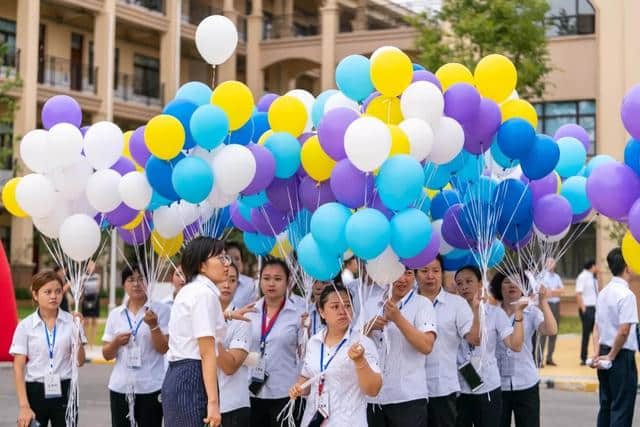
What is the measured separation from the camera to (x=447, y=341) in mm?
7059

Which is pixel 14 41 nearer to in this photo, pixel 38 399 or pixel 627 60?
pixel 627 60

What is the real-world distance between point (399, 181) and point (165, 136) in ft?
5.85

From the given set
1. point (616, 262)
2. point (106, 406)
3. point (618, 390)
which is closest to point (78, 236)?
point (616, 262)

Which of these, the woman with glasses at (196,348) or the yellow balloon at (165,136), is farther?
the yellow balloon at (165,136)

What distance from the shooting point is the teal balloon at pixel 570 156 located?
7.97 meters

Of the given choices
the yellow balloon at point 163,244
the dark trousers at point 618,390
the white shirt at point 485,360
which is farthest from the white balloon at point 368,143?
the dark trousers at point 618,390

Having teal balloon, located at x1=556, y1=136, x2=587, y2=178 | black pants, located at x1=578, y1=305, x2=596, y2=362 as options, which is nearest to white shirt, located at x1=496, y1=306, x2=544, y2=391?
teal balloon, located at x1=556, y1=136, x2=587, y2=178

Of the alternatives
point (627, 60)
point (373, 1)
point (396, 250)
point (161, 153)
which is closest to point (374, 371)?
point (396, 250)

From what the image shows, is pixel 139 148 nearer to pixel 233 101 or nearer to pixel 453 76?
pixel 233 101

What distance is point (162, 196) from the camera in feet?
24.4

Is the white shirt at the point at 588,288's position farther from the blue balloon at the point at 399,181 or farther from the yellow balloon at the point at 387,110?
the blue balloon at the point at 399,181

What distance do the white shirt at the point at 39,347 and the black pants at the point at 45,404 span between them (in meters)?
0.06

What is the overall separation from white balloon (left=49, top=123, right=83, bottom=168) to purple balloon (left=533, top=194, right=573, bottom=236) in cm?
341

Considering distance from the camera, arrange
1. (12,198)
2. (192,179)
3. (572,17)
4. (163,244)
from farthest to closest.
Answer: (572,17), (163,244), (12,198), (192,179)
